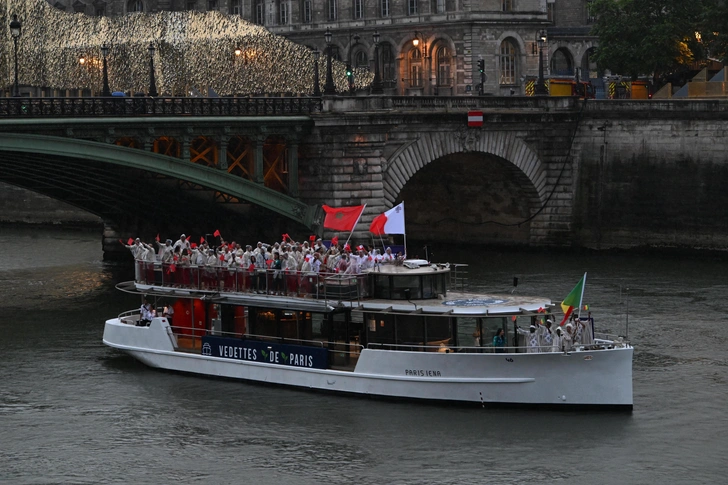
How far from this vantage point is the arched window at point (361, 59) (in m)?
93.3

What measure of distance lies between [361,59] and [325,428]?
195ft

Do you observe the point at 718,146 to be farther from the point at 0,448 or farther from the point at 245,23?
the point at 0,448

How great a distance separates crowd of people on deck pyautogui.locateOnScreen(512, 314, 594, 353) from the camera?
3678 centimetres

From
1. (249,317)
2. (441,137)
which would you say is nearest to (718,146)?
(441,137)

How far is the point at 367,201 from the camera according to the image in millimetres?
62156

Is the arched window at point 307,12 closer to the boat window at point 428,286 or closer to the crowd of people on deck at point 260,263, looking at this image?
the crowd of people on deck at point 260,263

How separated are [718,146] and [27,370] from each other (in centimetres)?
3384

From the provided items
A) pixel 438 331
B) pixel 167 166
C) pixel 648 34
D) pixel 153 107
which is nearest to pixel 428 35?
pixel 648 34

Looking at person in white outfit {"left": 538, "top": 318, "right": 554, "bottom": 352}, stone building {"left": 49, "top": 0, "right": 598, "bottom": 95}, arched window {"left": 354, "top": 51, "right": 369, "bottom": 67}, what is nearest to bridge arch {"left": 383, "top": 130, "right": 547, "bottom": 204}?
stone building {"left": 49, "top": 0, "right": 598, "bottom": 95}

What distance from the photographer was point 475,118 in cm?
6425

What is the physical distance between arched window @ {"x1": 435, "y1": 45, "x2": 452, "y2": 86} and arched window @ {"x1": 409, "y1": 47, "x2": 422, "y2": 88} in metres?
1.22

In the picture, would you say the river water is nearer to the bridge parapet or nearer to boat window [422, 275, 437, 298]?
boat window [422, 275, 437, 298]

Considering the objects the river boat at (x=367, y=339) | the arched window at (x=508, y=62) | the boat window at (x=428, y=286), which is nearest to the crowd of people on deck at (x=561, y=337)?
the river boat at (x=367, y=339)

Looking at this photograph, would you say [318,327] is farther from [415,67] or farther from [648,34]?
[415,67]
